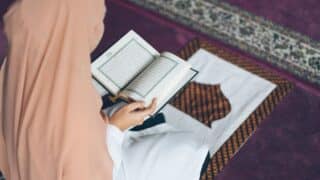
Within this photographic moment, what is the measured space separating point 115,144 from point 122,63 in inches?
14.3

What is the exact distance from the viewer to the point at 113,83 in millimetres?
1390

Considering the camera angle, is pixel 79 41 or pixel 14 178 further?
pixel 14 178

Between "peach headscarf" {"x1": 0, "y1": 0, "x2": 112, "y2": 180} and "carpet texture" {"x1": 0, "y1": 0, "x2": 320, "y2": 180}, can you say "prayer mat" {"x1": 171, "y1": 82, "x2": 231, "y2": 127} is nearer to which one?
"carpet texture" {"x1": 0, "y1": 0, "x2": 320, "y2": 180}

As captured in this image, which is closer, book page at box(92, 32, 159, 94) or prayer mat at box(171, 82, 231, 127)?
book page at box(92, 32, 159, 94)

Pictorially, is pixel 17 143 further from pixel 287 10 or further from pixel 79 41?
pixel 287 10

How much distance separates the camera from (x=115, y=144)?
1117mm

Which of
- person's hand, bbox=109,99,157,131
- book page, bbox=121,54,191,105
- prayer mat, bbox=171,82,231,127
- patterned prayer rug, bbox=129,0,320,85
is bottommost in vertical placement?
person's hand, bbox=109,99,157,131

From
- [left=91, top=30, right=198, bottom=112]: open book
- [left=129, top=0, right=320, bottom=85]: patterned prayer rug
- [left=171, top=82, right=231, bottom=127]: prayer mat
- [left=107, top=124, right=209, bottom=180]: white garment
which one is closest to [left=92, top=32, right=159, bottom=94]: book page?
[left=91, top=30, right=198, bottom=112]: open book

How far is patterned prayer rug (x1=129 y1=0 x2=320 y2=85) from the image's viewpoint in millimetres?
1877

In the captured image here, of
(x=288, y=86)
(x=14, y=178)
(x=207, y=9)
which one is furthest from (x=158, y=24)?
(x=14, y=178)

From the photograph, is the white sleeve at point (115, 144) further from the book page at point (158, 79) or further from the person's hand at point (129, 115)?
the book page at point (158, 79)

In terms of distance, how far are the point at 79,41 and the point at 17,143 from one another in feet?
0.73

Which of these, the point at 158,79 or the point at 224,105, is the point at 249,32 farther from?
the point at 158,79

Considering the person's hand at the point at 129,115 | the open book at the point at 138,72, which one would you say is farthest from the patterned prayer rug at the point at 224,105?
the person's hand at the point at 129,115
